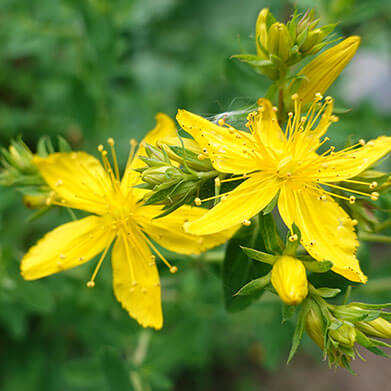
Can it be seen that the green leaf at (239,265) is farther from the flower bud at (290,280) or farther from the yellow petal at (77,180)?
the yellow petal at (77,180)

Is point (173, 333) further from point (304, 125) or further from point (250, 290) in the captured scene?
point (304, 125)

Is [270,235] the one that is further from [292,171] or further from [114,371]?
[114,371]

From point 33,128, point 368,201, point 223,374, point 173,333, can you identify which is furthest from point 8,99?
point 368,201

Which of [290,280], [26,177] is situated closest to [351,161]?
[290,280]

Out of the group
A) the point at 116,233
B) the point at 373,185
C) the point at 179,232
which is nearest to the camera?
the point at 373,185

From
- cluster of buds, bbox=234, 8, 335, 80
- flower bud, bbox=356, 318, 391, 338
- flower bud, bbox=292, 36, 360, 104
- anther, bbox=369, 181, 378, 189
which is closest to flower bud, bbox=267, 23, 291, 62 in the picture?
cluster of buds, bbox=234, 8, 335, 80

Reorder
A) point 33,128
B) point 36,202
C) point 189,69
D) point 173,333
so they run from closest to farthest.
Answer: point 36,202 → point 173,333 → point 33,128 → point 189,69
